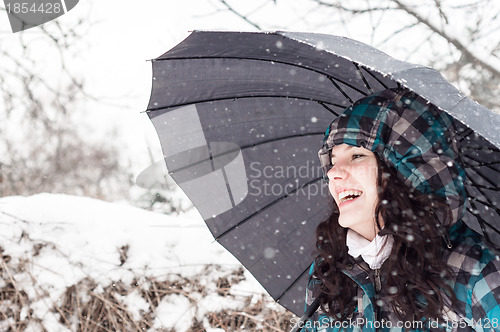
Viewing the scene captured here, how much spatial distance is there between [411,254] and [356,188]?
349mm

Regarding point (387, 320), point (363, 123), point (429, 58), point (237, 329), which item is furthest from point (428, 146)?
point (429, 58)

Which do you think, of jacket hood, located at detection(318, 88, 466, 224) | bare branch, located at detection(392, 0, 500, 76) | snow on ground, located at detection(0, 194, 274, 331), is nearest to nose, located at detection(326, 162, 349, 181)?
jacket hood, located at detection(318, 88, 466, 224)

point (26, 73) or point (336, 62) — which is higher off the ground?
point (26, 73)

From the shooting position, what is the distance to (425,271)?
5.82 feet

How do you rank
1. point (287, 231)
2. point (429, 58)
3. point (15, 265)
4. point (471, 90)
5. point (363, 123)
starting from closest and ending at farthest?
point (363, 123) → point (287, 231) → point (15, 265) → point (429, 58) → point (471, 90)

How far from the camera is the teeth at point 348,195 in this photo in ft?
6.40

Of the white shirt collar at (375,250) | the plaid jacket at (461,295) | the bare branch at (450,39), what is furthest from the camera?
the bare branch at (450,39)

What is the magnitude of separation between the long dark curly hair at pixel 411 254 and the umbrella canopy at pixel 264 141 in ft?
1.32

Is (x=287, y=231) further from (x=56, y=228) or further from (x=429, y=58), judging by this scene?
(x=429, y=58)

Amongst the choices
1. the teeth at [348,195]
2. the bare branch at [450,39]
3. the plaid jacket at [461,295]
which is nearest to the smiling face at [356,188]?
the teeth at [348,195]

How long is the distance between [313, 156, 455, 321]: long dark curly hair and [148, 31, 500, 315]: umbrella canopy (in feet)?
1.32

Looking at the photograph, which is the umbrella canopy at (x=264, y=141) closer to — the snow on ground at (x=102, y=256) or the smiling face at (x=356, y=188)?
the smiling face at (x=356, y=188)

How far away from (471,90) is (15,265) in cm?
809

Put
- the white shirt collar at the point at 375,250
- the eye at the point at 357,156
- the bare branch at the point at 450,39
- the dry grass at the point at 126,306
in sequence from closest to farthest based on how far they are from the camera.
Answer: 1. the white shirt collar at the point at 375,250
2. the eye at the point at 357,156
3. the dry grass at the point at 126,306
4. the bare branch at the point at 450,39
